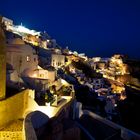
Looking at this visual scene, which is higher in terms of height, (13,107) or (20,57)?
(20,57)

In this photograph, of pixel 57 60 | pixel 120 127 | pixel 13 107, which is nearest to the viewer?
pixel 13 107

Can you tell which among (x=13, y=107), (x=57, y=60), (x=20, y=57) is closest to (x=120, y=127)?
(x=20, y=57)

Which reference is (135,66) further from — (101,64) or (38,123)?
(38,123)

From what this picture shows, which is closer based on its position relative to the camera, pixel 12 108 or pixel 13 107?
pixel 12 108

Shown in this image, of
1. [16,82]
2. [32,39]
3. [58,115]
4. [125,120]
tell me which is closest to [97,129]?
[58,115]

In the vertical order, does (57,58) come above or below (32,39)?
below

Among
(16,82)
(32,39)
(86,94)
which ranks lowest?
(86,94)

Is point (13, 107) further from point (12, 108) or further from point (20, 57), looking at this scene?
point (20, 57)

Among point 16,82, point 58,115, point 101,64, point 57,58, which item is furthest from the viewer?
point 101,64

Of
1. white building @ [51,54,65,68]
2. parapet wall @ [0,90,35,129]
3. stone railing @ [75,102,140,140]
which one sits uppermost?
white building @ [51,54,65,68]

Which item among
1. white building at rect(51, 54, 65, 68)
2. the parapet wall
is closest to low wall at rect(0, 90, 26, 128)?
the parapet wall

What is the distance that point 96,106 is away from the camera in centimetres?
2925

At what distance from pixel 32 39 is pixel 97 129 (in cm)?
2423

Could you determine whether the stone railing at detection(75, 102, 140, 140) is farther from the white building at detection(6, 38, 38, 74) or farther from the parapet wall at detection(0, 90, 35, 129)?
the parapet wall at detection(0, 90, 35, 129)
